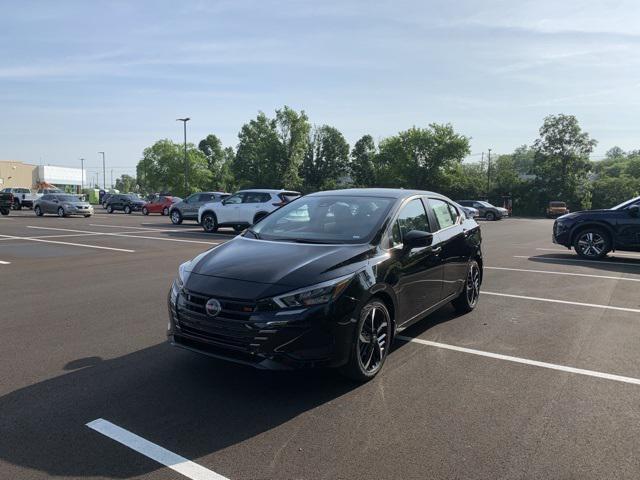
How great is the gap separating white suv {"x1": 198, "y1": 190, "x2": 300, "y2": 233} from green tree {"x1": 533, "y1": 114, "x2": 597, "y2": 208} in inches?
1872

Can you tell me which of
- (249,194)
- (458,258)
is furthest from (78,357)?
(249,194)

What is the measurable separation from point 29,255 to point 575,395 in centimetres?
1272

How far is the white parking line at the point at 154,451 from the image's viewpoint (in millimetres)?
2877

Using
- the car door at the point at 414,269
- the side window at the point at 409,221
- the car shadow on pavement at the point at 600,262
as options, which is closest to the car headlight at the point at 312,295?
the car door at the point at 414,269

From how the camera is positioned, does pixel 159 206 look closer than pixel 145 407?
No

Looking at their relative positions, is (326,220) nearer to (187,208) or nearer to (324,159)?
(187,208)

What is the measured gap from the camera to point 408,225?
5.22 m

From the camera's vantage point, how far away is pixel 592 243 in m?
12.8

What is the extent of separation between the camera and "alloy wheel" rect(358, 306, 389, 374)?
4.20 metres

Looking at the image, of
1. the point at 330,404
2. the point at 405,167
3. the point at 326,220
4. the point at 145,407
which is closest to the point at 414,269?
the point at 326,220

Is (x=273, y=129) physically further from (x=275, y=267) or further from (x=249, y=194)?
(x=275, y=267)

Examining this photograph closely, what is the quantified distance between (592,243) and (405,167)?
50.5 m

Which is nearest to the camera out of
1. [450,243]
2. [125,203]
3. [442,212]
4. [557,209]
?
[450,243]

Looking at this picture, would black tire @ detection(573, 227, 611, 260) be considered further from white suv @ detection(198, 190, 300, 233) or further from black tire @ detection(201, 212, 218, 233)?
black tire @ detection(201, 212, 218, 233)
